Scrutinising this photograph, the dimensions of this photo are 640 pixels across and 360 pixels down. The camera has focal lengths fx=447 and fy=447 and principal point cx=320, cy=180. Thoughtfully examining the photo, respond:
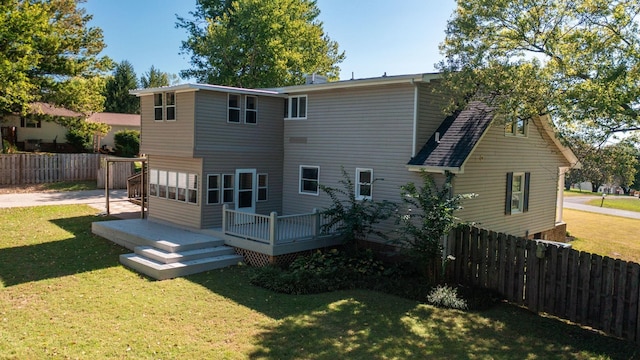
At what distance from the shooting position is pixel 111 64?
1223 inches

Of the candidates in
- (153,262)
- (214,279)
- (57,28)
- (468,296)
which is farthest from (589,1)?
(57,28)

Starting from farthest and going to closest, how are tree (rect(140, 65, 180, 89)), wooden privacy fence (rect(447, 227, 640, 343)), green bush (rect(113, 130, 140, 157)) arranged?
tree (rect(140, 65, 180, 89))
green bush (rect(113, 130, 140, 157))
wooden privacy fence (rect(447, 227, 640, 343))

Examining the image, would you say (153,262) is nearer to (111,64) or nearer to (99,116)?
(111,64)

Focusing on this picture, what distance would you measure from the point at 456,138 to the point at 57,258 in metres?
12.6

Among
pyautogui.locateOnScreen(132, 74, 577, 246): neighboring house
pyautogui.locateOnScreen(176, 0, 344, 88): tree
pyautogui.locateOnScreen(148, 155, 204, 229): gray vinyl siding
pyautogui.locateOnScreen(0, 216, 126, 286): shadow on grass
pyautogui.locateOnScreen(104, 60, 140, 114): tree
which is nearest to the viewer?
pyautogui.locateOnScreen(0, 216, 126, 286): shadow on grass

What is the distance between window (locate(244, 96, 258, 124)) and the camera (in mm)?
16688

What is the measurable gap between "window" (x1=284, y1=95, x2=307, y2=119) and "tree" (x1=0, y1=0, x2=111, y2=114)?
14.9 metres

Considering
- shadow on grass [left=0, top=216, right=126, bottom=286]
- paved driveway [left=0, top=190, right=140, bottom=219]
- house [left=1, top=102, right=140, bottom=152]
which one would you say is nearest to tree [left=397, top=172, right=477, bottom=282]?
shadow on grass [left=0, top=216, right=126, bottom=286]

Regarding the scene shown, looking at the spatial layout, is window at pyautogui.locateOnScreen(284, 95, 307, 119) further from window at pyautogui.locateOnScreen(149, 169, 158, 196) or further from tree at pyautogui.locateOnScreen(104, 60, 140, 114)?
tree at pyautogui.locateOnScreen(104, 60, 140, 114)

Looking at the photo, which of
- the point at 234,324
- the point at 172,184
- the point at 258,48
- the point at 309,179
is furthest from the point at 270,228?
the point at 258,48

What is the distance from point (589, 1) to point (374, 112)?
6585 mm

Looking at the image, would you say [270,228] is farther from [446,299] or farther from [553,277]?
[553,277]

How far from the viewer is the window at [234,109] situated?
16188 millimetres

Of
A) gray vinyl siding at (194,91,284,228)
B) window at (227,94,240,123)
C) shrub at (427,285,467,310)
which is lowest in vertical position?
shrub at (427,285,467,310)
